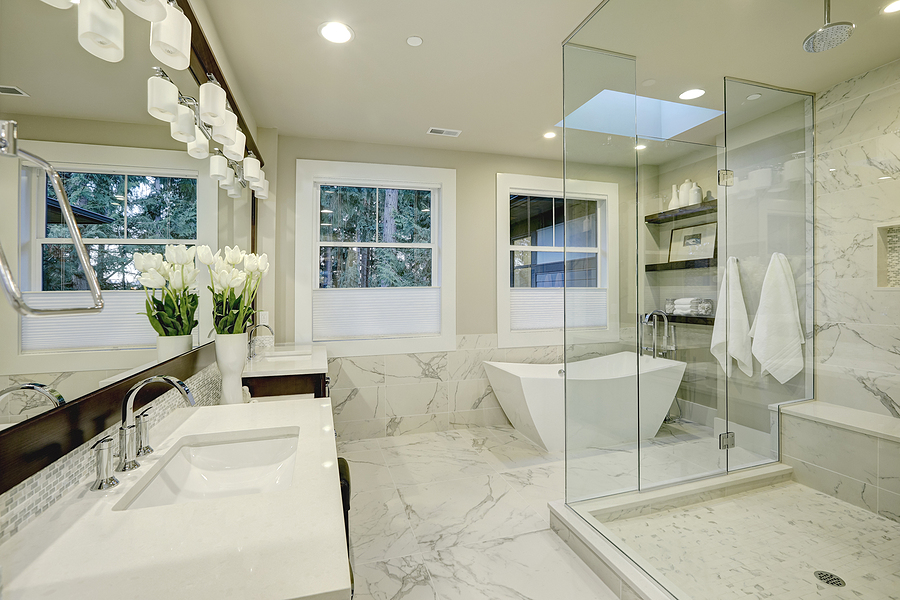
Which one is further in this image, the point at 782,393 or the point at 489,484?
the point at 489,484

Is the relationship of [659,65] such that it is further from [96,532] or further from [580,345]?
[96,532]

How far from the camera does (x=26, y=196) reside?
796mm

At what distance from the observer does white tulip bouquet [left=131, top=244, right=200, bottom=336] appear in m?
1.30

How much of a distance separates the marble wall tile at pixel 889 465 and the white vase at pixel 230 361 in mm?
2210

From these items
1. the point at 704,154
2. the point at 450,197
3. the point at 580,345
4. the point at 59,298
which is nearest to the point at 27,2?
the point at 59,298

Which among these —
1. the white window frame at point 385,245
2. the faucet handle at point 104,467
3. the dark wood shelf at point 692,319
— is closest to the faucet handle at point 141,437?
the faucet handle at point 104,467

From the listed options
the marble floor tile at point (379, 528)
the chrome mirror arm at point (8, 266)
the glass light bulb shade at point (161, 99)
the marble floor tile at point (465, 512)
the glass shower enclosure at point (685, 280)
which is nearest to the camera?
the chrome mirror arm at point (8, 266)

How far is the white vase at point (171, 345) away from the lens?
1444 mm

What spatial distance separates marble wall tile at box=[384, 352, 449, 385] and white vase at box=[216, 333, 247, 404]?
179 cm

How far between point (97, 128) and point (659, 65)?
1944mm

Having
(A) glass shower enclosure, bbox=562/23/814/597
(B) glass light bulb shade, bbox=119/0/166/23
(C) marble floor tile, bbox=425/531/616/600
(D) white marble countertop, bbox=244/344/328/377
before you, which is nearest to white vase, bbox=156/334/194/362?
(D) white marble countertop, bbox=244/344/328/377

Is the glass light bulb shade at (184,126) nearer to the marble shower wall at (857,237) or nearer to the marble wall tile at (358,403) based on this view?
the marble shower wall at (857,237)

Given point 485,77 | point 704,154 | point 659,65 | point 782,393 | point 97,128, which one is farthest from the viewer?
point 485,77

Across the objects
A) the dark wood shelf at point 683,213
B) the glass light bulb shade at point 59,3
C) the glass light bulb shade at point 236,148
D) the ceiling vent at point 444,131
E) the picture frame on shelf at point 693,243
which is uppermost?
the ceiling vent at point 444,131
